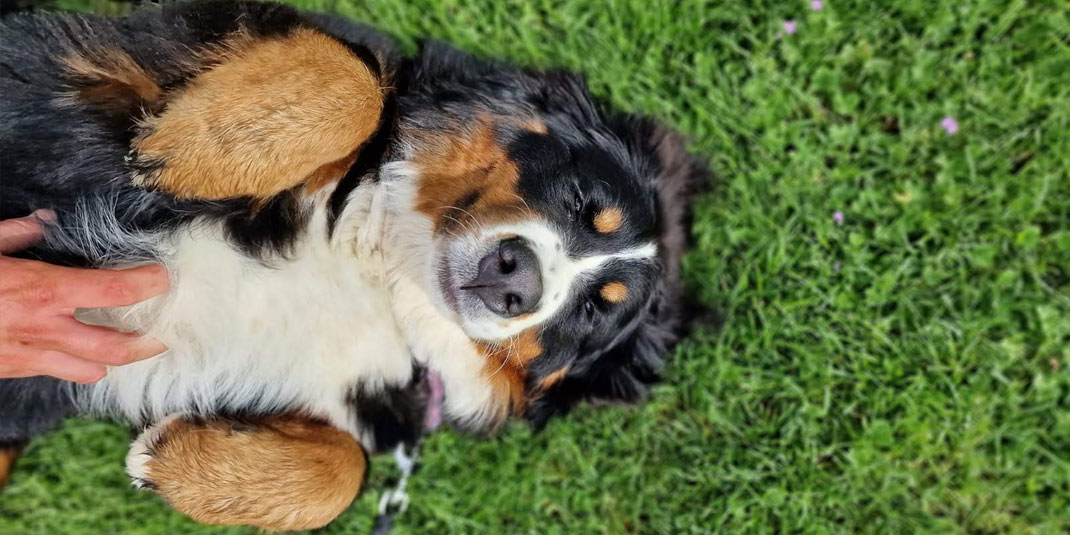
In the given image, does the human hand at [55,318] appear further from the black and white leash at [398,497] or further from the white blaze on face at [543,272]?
the black and white leash at [398,497]

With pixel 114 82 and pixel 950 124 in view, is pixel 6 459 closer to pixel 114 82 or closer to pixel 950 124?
pixel 114 82

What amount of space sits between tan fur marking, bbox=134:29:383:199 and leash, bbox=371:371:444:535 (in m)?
1.09

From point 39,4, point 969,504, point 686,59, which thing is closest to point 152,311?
point 39,4

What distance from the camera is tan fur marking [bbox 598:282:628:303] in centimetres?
275

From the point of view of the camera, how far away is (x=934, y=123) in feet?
12.4

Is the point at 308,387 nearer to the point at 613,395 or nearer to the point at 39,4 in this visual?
the point at 613,395

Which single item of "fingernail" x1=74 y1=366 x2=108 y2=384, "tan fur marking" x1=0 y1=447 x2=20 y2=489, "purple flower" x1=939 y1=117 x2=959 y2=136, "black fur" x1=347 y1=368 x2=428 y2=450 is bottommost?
"tan fur marking" x1=0 y1=447 x2=20 y2=489

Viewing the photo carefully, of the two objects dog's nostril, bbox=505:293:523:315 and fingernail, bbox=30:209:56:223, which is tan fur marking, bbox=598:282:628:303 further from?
fingernail, bbox=30:209:56:223

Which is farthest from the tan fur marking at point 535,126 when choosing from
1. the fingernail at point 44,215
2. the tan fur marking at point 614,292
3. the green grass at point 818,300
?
the fingernail at point 44,215

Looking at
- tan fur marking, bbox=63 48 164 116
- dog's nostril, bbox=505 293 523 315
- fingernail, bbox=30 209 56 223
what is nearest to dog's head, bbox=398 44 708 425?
dog's nostril, bbox=505 293 523 315

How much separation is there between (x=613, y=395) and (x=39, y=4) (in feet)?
9.71

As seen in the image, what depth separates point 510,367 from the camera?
2.91 metres

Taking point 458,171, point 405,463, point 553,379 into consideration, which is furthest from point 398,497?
point 458,171

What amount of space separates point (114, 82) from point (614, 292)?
69.3 inches
